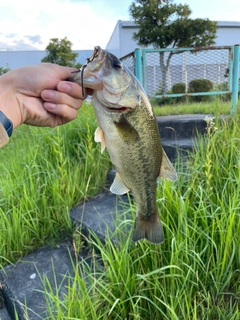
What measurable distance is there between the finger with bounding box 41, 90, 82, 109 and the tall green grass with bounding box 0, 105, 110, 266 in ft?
2.92

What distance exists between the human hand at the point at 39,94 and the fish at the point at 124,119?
222 mm

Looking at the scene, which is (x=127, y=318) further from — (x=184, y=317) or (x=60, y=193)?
(x=60, y=193)

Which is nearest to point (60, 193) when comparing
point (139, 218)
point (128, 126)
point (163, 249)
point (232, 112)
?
point (163, 249)

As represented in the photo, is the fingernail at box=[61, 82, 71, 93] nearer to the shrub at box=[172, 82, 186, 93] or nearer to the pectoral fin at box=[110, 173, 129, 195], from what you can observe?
the pectoral fin at box=[110, 173, 129, 195]

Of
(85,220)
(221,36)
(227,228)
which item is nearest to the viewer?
(227,228)

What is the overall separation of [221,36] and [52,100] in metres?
21.0

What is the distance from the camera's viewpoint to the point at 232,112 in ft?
10.1

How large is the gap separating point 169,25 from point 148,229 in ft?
39.2

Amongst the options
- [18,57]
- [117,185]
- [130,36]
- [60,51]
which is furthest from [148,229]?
[18,57]

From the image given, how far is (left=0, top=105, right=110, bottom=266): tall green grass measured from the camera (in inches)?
86.7

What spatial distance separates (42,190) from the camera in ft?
8.63

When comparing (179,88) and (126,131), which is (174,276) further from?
(179,88)

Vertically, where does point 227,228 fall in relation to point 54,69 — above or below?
below

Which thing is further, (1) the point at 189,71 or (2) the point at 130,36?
(2) the point at 130,36
